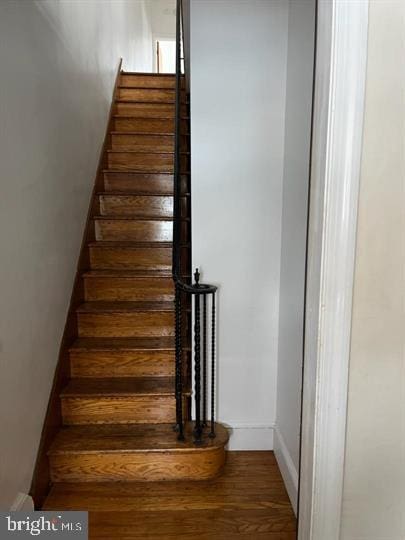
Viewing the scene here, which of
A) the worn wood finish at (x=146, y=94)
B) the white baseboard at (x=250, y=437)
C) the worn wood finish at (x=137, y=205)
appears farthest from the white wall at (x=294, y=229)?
the worn wood finish at (x=146, y=94)

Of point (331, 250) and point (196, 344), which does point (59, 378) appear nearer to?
point (196, 344)

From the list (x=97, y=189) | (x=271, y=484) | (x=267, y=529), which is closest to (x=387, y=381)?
(x=267, y=529)

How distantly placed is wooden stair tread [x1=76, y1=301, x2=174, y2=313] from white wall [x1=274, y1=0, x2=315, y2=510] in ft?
2.91

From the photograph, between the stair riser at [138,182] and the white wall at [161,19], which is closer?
the stair riser at [138,182]

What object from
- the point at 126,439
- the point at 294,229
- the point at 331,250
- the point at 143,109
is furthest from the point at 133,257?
the point at 331,250

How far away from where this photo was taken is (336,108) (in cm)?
87

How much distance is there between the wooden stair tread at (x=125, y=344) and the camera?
236 cm

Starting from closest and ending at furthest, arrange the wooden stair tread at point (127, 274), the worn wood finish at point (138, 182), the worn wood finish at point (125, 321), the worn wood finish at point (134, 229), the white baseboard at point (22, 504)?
1. the white baseboard at point (22, 504)
2. the worn wood finish at point (125, 321)
3. the wooden stair tread at point (127, 274)
4. the worn wood finish at point (134, 229)
5. the worn wood finish at point (138, 182)

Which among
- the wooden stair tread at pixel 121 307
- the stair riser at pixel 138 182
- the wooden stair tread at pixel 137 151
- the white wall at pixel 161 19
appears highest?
the white wall at pixel 161 19

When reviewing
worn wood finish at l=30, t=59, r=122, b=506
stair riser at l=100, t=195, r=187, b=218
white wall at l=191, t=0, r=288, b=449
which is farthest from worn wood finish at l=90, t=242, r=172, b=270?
white wall at l=191, t=0, r=288, b=449

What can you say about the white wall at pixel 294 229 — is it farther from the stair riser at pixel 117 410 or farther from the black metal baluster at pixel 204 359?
the stair riser at pixel 117 410

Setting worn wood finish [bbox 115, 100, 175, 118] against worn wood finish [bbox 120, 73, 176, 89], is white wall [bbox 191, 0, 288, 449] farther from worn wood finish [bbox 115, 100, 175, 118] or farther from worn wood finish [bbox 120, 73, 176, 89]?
worn wood finish [bbox 120, 73, 176, 89]

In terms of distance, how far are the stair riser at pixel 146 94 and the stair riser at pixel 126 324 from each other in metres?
2.75

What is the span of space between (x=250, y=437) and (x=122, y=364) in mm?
872
